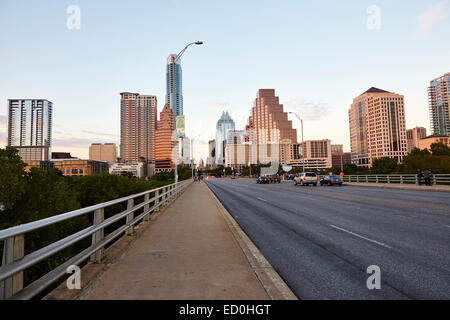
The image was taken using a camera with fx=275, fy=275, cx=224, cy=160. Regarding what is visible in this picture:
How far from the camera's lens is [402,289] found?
427 cm

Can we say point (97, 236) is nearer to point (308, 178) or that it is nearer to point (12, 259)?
point (12, 259)

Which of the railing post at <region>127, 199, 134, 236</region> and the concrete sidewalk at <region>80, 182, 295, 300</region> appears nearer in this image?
the concrete sidewalk at <region>80, 182, 295, 300</region>

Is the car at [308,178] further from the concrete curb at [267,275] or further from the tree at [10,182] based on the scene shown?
the concrete curb at [267,275]

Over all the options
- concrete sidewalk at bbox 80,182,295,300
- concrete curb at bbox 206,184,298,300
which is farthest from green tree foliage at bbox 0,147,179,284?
concrete curb at bbox 206,184,298,300

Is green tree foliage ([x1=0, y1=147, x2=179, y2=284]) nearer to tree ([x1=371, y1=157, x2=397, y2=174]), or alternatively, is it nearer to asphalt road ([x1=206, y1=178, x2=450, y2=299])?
asphalt road ([x1=206, y1=178, x2=450, y2=299])

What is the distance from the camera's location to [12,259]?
2.97 metres

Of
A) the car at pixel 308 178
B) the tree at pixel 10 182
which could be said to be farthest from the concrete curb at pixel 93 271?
the car at pixel 308 178

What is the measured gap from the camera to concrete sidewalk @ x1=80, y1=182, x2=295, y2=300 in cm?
393

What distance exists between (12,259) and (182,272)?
8.50ft

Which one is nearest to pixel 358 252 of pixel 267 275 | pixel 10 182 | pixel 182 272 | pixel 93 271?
pixel 267 275

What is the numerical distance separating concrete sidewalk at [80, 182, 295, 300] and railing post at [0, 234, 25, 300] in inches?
38.9

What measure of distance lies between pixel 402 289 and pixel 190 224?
23.3 ft
